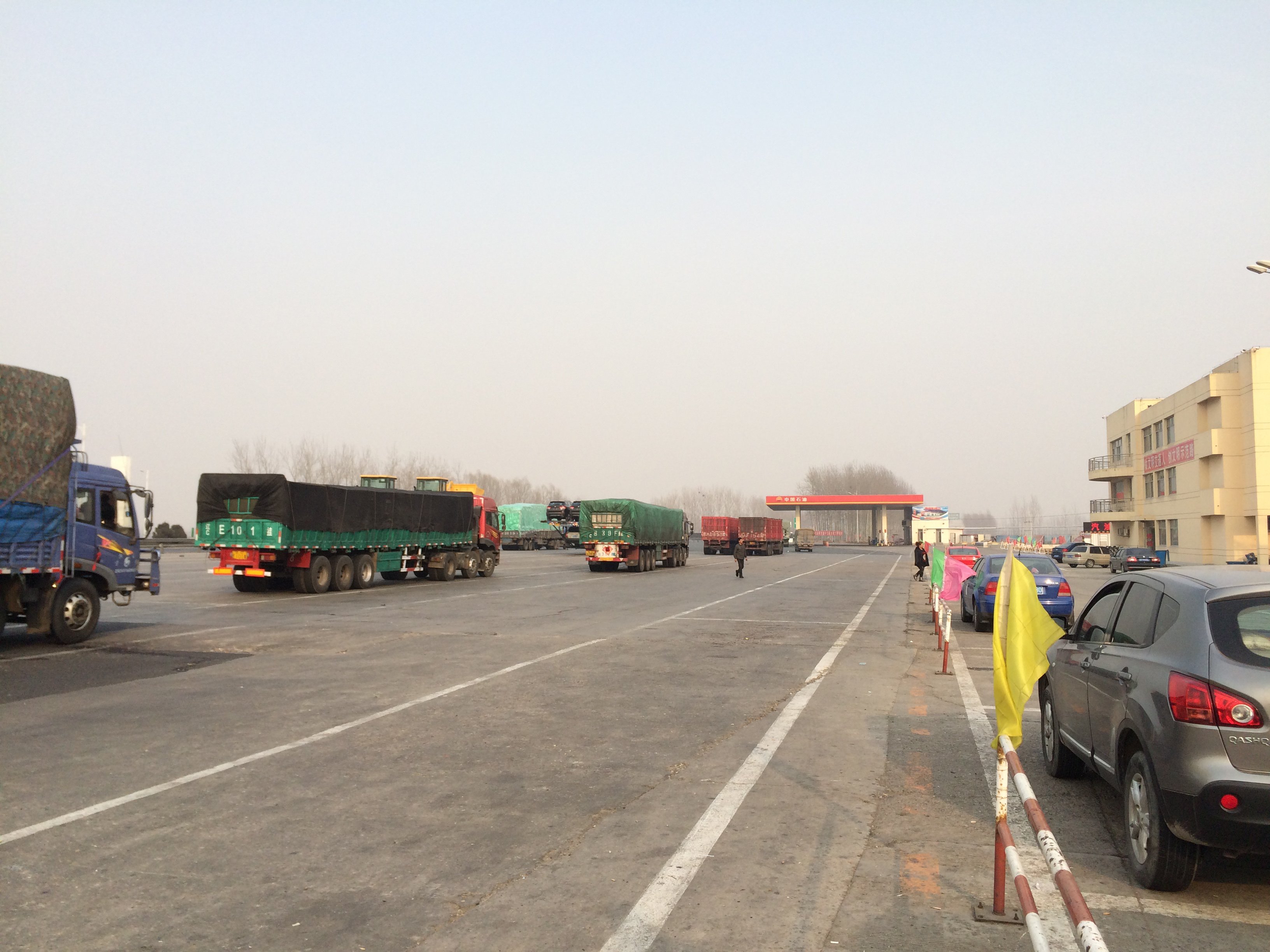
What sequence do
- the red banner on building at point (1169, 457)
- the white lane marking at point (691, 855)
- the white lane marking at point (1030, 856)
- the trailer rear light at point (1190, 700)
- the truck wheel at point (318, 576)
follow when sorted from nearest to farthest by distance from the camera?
the white lane marking at point (691, 855) → the white lane marking at point (1030, 856) → the trailer rear light at point (1190, 700) → the truck wheel at point (318, 576) → the red banner on building at point (1169, 457)

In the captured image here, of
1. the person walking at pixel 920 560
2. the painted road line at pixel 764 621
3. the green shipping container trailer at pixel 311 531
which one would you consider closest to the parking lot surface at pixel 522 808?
the painted road line at pixel 764 621

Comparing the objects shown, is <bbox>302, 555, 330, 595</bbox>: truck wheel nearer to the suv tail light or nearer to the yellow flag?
the yellow flag

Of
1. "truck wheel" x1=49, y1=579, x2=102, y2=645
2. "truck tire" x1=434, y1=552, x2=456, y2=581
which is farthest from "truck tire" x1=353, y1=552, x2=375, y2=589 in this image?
"truck wheel" x1=49, y1=579, x2=102, y2=645

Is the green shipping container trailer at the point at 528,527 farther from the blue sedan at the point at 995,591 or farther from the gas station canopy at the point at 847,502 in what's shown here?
the gas station canopy at the point at 847,502

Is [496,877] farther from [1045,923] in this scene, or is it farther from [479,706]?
[479,706]

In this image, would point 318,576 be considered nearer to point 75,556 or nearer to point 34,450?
point 75,556

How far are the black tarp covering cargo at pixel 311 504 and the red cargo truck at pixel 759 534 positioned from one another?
43022 mm

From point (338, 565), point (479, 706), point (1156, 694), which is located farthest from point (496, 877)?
point (338, 565)

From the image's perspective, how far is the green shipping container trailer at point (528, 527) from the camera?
73.2m

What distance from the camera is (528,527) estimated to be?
242ft

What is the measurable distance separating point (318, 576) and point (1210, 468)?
166ft

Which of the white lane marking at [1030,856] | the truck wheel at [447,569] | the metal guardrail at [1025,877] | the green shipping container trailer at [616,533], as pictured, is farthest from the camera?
the green shipping container trailer at [616,533]

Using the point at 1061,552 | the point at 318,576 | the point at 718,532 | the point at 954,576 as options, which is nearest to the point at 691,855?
the point at 954,576

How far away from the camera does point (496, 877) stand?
211 inches
